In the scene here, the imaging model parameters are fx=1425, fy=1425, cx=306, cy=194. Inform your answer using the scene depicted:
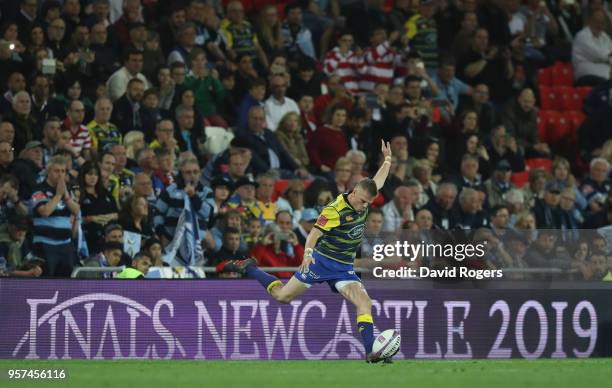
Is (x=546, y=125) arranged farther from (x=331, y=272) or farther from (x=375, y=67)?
(x=331, y=272)

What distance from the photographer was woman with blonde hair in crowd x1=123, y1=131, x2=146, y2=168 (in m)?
20.1

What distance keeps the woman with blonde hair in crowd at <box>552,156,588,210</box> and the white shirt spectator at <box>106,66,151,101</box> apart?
688cm

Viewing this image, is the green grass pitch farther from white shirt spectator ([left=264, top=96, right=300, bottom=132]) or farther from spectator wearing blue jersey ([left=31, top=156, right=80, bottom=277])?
white shirt spectator ([left=264, top=96, right=300, bottom=132])

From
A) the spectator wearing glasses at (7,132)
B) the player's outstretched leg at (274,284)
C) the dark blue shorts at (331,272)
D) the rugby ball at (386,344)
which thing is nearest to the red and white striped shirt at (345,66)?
the spectator wearing glasses at (7,132)

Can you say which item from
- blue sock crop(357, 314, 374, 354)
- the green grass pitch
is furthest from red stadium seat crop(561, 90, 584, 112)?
blue sock crop(357, 314, 374, 354)

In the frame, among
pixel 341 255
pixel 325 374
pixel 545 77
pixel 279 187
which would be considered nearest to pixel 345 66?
pixel 279 187

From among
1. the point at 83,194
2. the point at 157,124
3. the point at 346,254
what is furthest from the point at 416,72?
the point at 346,254

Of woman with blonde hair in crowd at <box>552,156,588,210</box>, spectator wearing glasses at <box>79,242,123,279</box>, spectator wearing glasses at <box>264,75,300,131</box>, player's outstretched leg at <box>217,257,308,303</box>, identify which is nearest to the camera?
player's outstretched leg at <box>217,257,308,303</box>

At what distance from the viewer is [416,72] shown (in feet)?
79.3

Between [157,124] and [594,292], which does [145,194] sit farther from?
[594,292]

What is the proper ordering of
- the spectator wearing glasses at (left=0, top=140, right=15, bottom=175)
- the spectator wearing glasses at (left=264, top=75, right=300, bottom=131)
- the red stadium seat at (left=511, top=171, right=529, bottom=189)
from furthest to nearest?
the red stadium seat at (left=511, top=171, right=529, bottom=189) < the spectator wearing glasses at (left=264, top=75, right=300, bottom=131) < the spectator wearing glasses at (left=0, top=140, right=15, bottom=175)

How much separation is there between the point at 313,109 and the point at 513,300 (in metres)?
6.76

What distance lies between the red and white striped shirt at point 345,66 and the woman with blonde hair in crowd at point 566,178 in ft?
12.0

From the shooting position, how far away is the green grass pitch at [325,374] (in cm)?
1294
